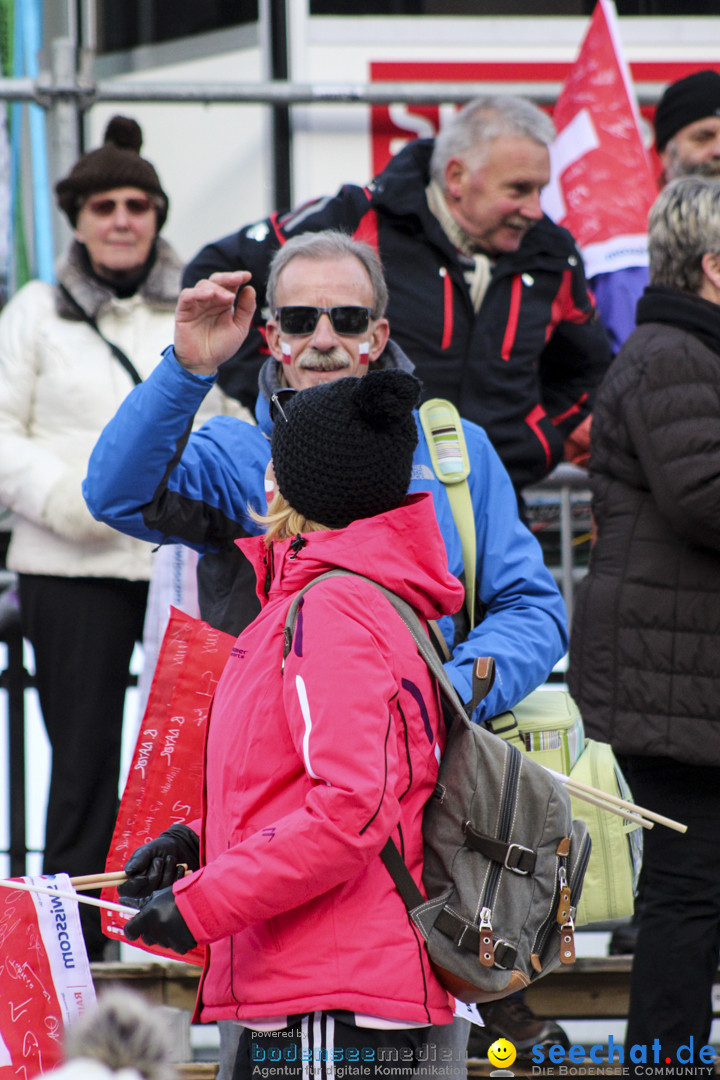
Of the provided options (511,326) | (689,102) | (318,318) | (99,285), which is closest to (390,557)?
(318,318)

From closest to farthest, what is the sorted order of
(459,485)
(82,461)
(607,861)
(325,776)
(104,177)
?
(325,776)
(607,861)
(459,485)
(82,461)
(104,177)

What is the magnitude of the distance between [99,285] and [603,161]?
71.5 inches

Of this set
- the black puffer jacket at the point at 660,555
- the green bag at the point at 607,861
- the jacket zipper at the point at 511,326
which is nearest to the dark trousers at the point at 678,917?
the black puffer jacket at the point at 660,555

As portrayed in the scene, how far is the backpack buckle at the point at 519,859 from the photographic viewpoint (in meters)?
1.91

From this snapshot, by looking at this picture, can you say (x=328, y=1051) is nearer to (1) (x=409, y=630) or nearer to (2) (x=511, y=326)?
(1) (x=409, y=630)

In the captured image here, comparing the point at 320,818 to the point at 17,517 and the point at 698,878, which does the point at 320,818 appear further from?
the point at 17,517

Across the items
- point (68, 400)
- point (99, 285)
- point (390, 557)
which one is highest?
point (99, 285)

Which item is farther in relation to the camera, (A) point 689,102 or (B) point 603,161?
(B) point 603,161

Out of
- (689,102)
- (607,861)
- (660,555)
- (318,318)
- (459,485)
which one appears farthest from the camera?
(689,102)

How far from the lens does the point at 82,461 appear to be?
4020 millimetres

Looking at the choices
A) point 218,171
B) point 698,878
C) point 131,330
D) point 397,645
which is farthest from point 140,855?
point 218,171

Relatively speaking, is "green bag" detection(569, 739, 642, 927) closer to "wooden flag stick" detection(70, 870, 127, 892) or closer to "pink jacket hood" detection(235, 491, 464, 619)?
"pink jacket hood" detection(235, 491, 464, 619)

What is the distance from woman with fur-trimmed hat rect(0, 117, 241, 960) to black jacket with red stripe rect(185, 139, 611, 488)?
0.63 meters

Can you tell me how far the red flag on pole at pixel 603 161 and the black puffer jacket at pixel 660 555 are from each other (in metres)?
1.52
